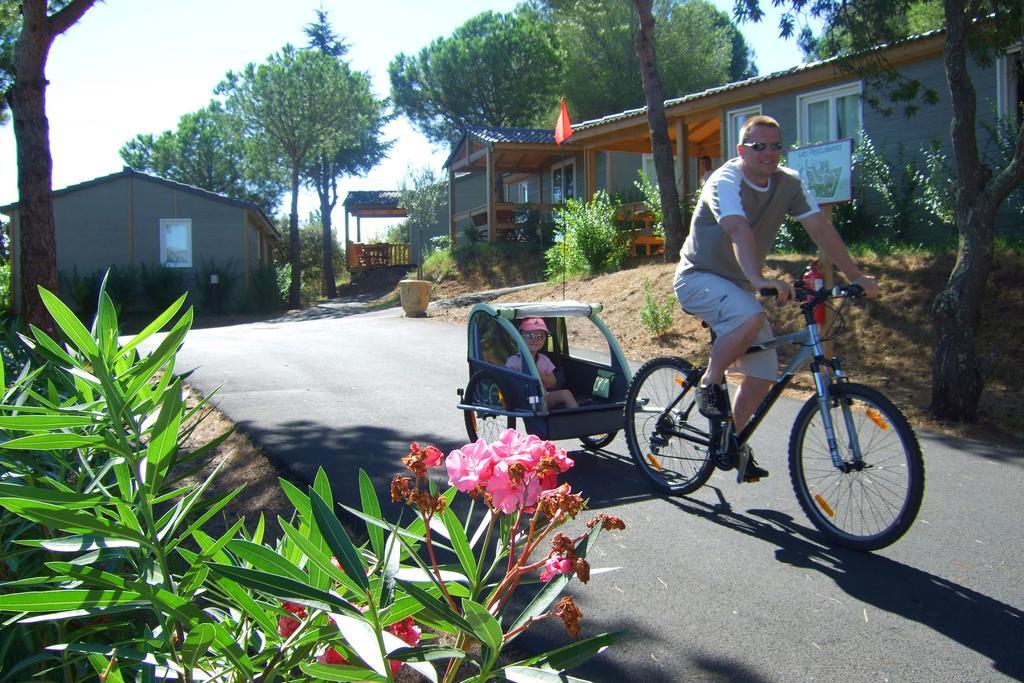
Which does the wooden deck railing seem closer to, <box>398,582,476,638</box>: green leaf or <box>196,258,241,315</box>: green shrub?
<box>196,258,241,315</box>: green shrub

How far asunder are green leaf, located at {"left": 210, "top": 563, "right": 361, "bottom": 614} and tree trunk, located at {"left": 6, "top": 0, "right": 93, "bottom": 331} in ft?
26.3

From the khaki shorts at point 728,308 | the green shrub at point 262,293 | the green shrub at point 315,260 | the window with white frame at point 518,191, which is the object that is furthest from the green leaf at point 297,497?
the green shrub at point 315,260

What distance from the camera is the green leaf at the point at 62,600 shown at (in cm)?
132

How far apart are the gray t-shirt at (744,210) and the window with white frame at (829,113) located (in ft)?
44.8

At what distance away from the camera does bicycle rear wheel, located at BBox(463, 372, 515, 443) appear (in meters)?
5.97

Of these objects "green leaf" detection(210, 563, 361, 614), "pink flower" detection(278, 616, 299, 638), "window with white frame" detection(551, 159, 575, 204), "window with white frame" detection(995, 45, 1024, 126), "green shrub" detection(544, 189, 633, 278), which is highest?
"window with white frame" detection(551, 159, 575, 204)

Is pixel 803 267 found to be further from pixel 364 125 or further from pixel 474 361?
pixel 364 125

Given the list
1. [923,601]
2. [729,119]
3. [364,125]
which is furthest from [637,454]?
[364,125]

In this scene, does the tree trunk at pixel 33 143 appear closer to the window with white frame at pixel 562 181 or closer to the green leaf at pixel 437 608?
the green leaf at pixel 437 608

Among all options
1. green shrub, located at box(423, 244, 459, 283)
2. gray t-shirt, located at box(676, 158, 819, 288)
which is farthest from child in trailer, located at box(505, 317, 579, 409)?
green shrub, located at box(423, 244, 459, 283)

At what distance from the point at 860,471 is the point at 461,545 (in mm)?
3177

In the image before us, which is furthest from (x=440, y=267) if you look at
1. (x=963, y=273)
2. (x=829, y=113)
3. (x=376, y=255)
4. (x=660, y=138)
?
(x=963, y=273)

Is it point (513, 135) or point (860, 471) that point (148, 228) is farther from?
point (860, 471)

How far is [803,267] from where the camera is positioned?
12977 mm
